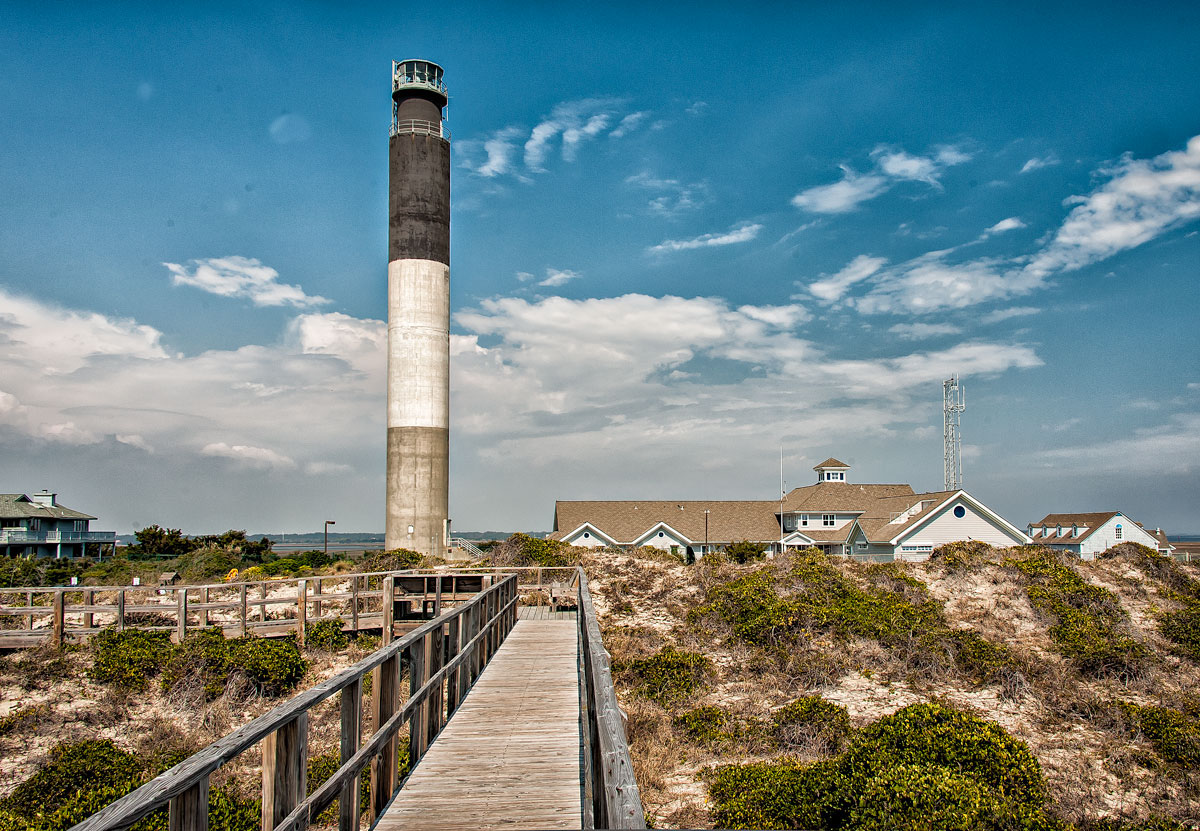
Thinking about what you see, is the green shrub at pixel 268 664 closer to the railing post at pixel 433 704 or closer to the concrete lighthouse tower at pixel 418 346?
the railing post at pixel 433 704

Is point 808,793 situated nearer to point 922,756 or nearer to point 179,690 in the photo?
point 922,756

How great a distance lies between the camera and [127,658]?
691 inches

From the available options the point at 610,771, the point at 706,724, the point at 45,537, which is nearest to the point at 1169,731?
the point at 706,724

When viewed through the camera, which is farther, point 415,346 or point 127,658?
point 415,346

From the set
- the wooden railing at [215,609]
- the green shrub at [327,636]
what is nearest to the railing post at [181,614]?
the wooden railing at [215,609]

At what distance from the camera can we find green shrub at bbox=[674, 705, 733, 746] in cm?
1264

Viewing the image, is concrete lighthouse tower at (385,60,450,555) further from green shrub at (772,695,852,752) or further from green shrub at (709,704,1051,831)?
green shrub at (709,704,1051,831)

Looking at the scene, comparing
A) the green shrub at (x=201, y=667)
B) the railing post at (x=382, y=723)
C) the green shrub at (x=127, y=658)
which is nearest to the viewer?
the railing post at (x=382, y=723)

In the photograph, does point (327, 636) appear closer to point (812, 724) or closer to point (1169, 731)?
point (812, 724)

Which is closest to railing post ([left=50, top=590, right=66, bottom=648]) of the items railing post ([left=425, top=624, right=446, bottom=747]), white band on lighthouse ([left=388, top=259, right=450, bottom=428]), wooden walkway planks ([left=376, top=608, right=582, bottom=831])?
wooden walkway planks ([left=376, top=608, right=582, bottom=831])

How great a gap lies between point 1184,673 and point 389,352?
33.9m

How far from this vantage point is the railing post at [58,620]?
61.7 feet

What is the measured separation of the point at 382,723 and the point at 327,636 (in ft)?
49.5

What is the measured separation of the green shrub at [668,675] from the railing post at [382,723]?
9.54 meters
